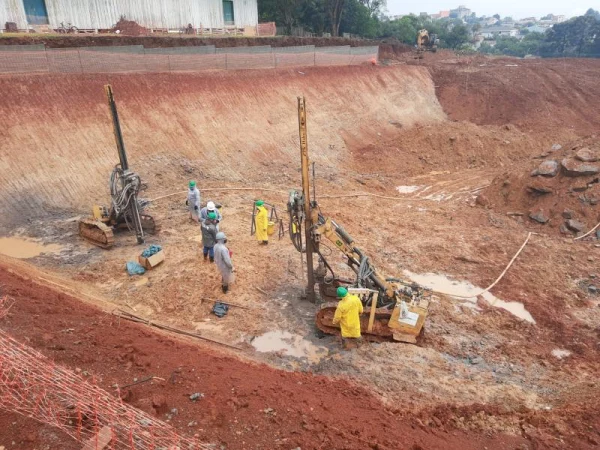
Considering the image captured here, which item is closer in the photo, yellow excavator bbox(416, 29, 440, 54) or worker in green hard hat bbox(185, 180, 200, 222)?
worker in green hard hat bbox(185, 180, 200, 222)

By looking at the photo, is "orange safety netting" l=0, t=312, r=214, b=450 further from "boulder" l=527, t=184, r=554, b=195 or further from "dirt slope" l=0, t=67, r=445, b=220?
"boulder" l=527, t=184, r=554, b=195

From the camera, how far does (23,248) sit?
11.4m

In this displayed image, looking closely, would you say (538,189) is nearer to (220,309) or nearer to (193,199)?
(193,199)

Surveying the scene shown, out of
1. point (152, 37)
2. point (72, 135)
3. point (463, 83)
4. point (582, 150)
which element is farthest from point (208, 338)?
point (463, 83)

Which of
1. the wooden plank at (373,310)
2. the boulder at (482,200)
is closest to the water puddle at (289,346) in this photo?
the wooden plank at (373,310)

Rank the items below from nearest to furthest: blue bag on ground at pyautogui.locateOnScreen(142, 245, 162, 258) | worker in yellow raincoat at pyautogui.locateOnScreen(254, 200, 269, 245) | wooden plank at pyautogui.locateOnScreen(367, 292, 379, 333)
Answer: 1. wooden plank at pyautogui.locateOnScreen(367, 292, 379, 333)
2. blue bag on ground at pyautogui.locateOnScreen(142, 245, 162, 258)
3. worker in yellow raincoat at pyautogui.locateOnScreen(254, 200, 269, 245)

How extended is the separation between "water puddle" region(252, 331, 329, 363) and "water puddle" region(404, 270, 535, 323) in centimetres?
409

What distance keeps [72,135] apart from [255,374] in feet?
42.3

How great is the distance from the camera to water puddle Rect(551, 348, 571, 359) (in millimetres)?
8398

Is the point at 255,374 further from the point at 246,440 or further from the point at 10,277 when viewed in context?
the point at 10,277

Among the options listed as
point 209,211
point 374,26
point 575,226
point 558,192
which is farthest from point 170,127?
point 374,26

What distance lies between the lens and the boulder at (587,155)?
1483cm

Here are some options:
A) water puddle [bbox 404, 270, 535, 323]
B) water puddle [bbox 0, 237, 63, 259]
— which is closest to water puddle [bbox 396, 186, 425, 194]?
water puddle [bbox 404, 270, 535, 323]

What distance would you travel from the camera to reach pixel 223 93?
20562 millimetres
